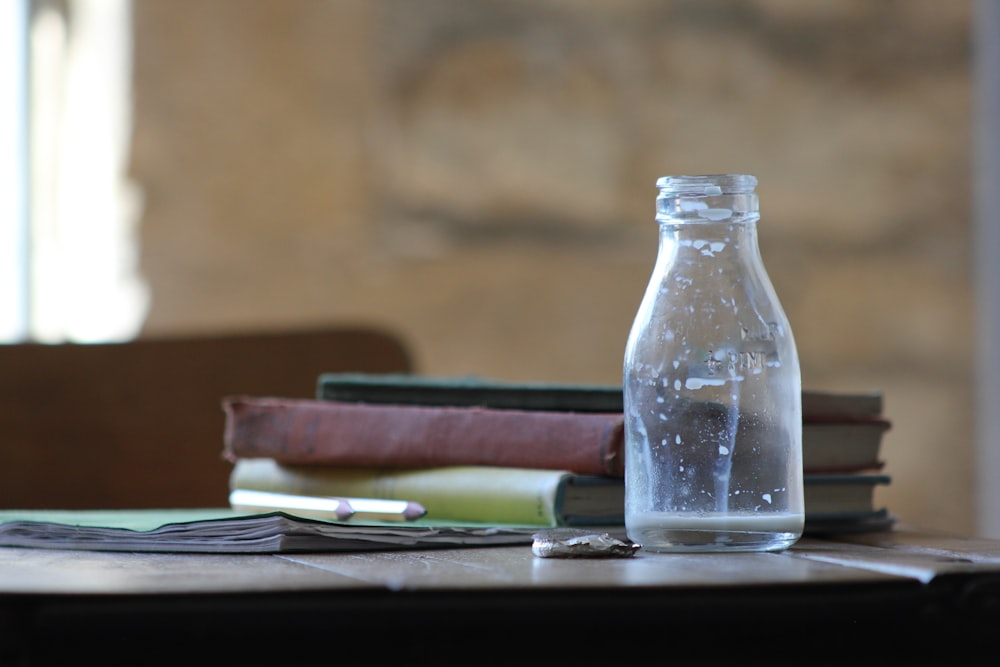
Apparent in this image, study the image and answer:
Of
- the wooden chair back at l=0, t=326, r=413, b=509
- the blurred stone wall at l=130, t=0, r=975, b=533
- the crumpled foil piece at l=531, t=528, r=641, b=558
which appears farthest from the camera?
the blurred stone wall at l=130, t=0, r=975, b=533

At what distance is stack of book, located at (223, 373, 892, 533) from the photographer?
0.67 metres

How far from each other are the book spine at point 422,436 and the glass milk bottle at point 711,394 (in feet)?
0.18

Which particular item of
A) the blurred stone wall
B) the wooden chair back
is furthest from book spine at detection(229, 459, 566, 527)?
the blurred stone wall

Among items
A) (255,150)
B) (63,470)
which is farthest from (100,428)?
(255,150)

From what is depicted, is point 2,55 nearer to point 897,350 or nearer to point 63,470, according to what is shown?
point 63,470

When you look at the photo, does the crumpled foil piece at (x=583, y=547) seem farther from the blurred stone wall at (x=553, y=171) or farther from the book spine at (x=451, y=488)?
the blurred stone wall at (x=553, y=171)

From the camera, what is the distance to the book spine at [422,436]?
66 centimetres

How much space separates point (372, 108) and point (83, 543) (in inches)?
48.3

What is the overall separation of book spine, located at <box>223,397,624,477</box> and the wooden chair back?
21.4 inches

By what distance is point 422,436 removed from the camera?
70 centimetres

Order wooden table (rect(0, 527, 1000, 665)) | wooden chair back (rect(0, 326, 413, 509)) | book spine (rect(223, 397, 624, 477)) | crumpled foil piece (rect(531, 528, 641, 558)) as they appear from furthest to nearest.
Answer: wooden chair back (rect(0, 326, 413, 509)), book spine (rect(223, 397, 624, 477)), crumpled foil piece (rect(531, 528, 641, 558)), wooden table (rect(0, 527, 1000, 665))

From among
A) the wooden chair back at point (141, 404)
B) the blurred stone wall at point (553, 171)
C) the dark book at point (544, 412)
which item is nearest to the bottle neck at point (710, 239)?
the dark book at point (544, 412)

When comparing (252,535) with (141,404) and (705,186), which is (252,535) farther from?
(141,404)

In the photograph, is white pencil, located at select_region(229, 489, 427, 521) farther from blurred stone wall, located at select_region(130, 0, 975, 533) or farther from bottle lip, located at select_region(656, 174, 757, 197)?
blurred stone wall, located at select_region(130, 0, 975, 533)
